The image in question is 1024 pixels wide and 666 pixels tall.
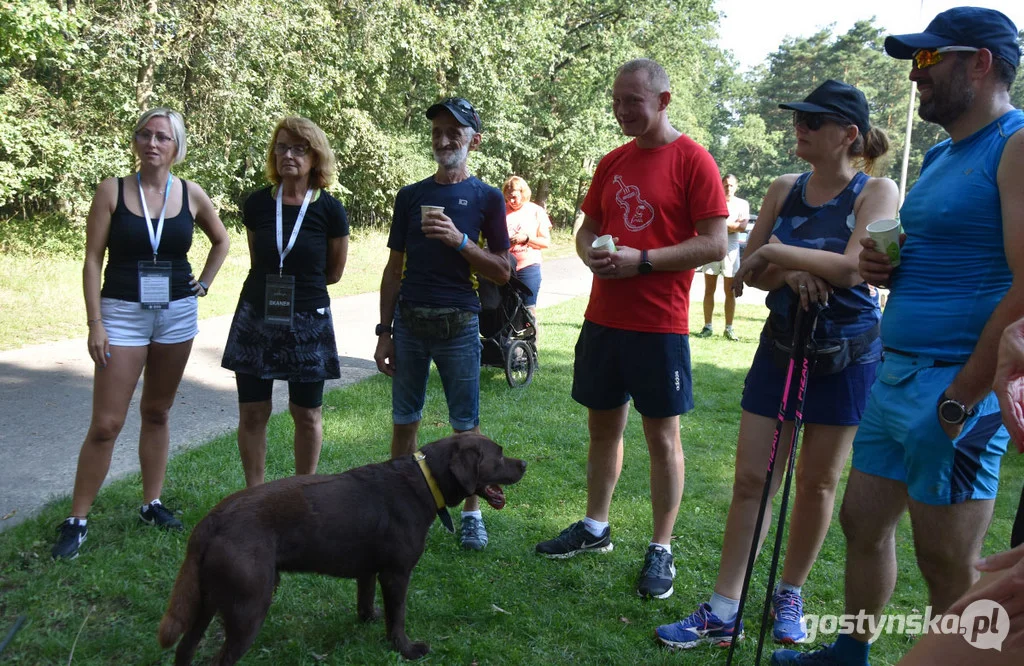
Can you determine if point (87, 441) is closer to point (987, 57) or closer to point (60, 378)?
point (60, 378)

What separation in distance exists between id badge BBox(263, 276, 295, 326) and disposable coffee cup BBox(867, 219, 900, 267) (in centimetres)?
271

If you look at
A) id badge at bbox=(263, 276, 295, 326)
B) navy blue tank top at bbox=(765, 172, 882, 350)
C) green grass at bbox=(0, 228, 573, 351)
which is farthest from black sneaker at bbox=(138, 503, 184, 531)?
green grass at bbox=(0, 228, 573, 351)

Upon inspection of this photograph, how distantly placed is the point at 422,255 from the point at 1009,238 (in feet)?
8.85

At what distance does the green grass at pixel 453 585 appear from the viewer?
3285 millimetres

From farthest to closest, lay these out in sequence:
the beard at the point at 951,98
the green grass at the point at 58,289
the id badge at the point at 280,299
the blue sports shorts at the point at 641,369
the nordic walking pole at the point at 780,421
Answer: the green grass at the point at 58,289 < the id badge at the point at 280,299 < the blue sports shorts at the point at 641,369 < the nordic walking pole at the point at 780,421 < the beard at the point at 951,98

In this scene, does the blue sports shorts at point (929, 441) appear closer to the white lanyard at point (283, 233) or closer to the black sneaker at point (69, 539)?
the white lanyard at point (283, 233)

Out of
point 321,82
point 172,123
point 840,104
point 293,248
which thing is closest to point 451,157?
point 293,248

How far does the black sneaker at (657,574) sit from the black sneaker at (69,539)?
2811 mm

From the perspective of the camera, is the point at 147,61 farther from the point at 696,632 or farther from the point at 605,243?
the point at 696,632

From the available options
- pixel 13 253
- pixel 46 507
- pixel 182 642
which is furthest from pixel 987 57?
pixel 13 253

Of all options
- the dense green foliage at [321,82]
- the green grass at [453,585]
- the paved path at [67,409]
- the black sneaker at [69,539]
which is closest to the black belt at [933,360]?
the green grass at [453,585]

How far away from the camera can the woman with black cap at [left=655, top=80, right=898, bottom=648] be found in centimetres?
312

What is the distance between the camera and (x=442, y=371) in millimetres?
4258

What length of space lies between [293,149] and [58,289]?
9.31m
